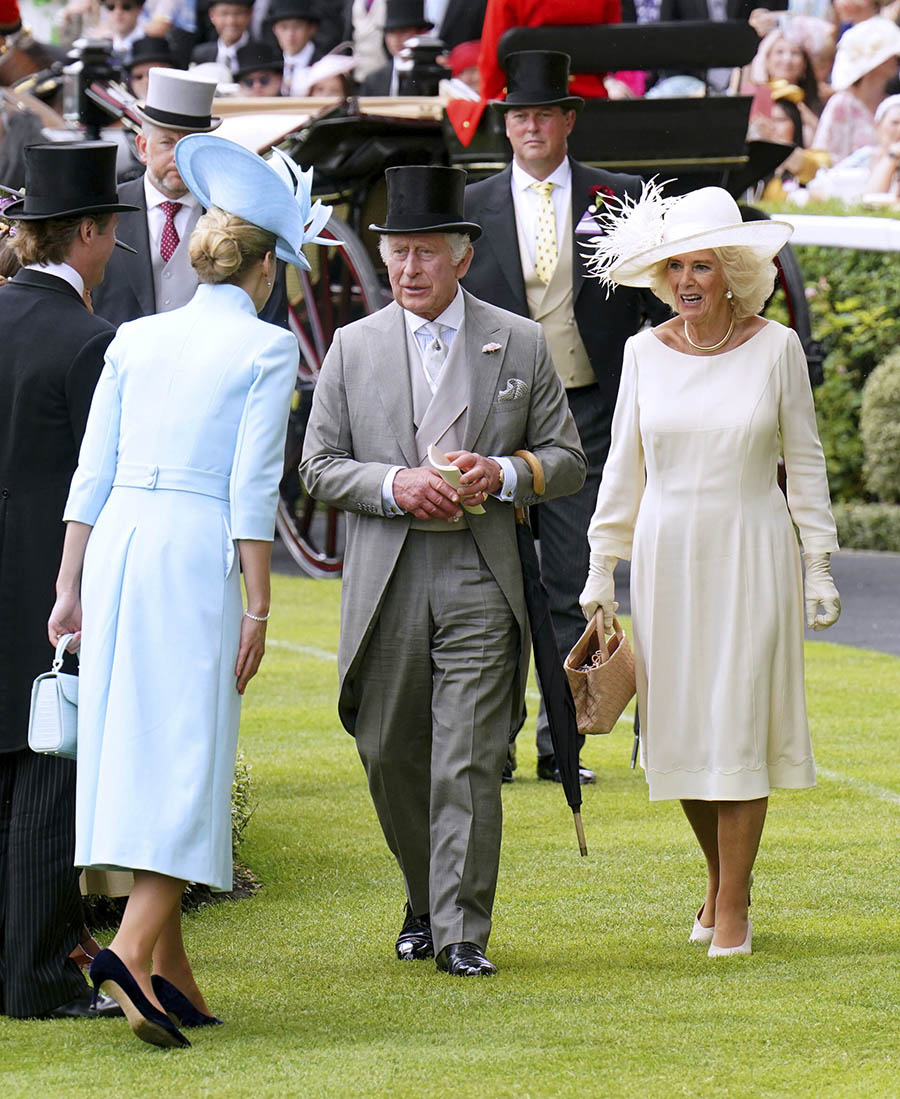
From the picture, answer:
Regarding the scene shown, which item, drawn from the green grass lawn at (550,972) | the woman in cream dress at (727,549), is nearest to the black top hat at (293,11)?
the green grass lawn at (550,972)

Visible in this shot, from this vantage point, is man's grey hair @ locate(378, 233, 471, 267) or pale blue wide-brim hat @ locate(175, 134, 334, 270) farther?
man's grey hair @ locate(378, 233, 471, 267)

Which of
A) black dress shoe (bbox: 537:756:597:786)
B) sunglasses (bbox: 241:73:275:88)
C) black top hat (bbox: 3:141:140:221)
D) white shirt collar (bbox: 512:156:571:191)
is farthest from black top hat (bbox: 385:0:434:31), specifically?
black top hat (bbox: 3:141:140:221)

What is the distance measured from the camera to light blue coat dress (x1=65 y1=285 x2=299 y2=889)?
4227 mm

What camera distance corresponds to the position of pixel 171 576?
14.0ft

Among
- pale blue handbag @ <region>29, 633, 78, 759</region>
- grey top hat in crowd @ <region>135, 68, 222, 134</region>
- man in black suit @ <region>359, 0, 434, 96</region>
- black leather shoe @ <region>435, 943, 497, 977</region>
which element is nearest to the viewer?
pale blue handbag @ <region>29, 633, 78, 759</region>

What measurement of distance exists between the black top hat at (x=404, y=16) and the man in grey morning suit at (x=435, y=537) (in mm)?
8710

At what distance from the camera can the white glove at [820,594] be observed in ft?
16.6

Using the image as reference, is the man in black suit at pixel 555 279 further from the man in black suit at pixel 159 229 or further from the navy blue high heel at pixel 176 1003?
the navy blue high heel at pixel 176 1003

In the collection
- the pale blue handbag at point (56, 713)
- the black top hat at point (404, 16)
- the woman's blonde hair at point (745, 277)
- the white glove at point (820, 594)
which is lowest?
the pale blue handbag at point (56, 713)

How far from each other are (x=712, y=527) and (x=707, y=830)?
74 cm

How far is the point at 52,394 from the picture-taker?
459cm

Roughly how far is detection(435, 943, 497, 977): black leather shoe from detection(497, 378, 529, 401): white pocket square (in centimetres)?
124

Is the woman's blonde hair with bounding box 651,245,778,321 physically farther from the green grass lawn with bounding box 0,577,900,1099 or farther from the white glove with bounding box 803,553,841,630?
the green grass lawn with bounding box 0,577,900,1099

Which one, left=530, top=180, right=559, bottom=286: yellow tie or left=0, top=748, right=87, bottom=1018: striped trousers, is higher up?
left=530, top=180, right=559, bottom=286: yellow tie
